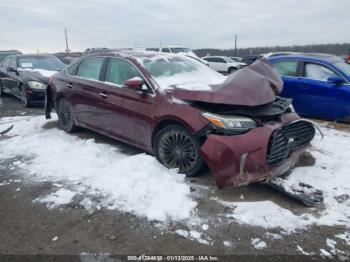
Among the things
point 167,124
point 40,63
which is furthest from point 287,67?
point 40,63

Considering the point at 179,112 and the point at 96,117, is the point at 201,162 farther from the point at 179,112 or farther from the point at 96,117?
the point at 96,117

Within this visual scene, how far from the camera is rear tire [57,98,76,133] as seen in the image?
21.2ft

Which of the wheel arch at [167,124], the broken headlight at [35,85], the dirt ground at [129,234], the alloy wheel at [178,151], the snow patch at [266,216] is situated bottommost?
the dirt ground at [129,234]

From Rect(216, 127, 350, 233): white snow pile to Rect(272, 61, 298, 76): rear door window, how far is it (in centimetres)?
284

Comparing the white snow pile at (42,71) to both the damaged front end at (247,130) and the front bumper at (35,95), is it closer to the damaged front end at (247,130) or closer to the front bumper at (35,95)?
the front bumper at (35,95)

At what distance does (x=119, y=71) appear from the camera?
5.27 meters

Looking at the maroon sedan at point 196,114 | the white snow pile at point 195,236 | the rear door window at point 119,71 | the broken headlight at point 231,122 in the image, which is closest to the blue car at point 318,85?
the maroon sedan at point 196,114

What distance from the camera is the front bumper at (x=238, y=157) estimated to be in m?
3.61

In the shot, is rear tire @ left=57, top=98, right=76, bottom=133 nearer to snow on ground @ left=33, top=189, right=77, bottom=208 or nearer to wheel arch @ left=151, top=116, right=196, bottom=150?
wheel arch @ left=151, top=116, right=196, bottom=150

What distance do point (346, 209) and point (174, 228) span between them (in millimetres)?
1866

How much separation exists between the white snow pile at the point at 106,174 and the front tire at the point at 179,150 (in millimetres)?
123

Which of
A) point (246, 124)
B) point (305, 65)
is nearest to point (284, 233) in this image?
point (246, 124)

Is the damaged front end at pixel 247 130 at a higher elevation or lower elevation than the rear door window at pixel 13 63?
lower

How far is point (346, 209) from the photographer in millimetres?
3561
